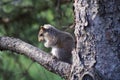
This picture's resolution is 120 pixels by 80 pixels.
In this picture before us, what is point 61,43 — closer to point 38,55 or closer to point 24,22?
point 38,55

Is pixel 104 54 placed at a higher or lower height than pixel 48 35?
higher

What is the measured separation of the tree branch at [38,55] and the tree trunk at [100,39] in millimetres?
142

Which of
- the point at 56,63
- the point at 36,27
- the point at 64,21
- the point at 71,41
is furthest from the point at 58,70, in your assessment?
the point at 36,27

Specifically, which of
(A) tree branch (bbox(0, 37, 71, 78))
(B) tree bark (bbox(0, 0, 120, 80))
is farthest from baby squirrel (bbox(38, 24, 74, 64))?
(B) tree bark (bbox(0, 0, 120, 80))

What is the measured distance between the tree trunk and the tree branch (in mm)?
142

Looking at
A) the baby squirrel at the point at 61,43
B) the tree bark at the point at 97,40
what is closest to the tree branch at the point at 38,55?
the tree bark at the point at 97,40

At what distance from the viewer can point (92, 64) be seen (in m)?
1.58

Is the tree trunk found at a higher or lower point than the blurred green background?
higher

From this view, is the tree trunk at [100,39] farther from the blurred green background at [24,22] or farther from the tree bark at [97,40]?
the blurred green background at [24,22]

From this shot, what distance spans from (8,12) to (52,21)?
0.35m

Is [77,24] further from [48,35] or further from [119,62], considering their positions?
[48,35]

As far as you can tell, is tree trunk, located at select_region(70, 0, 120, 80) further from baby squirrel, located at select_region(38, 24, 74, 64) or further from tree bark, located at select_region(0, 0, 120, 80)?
baby squirrel, located at select_region(38, 24, 74, 64)

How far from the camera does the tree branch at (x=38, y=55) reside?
5.74 ft

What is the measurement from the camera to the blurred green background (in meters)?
3.43
